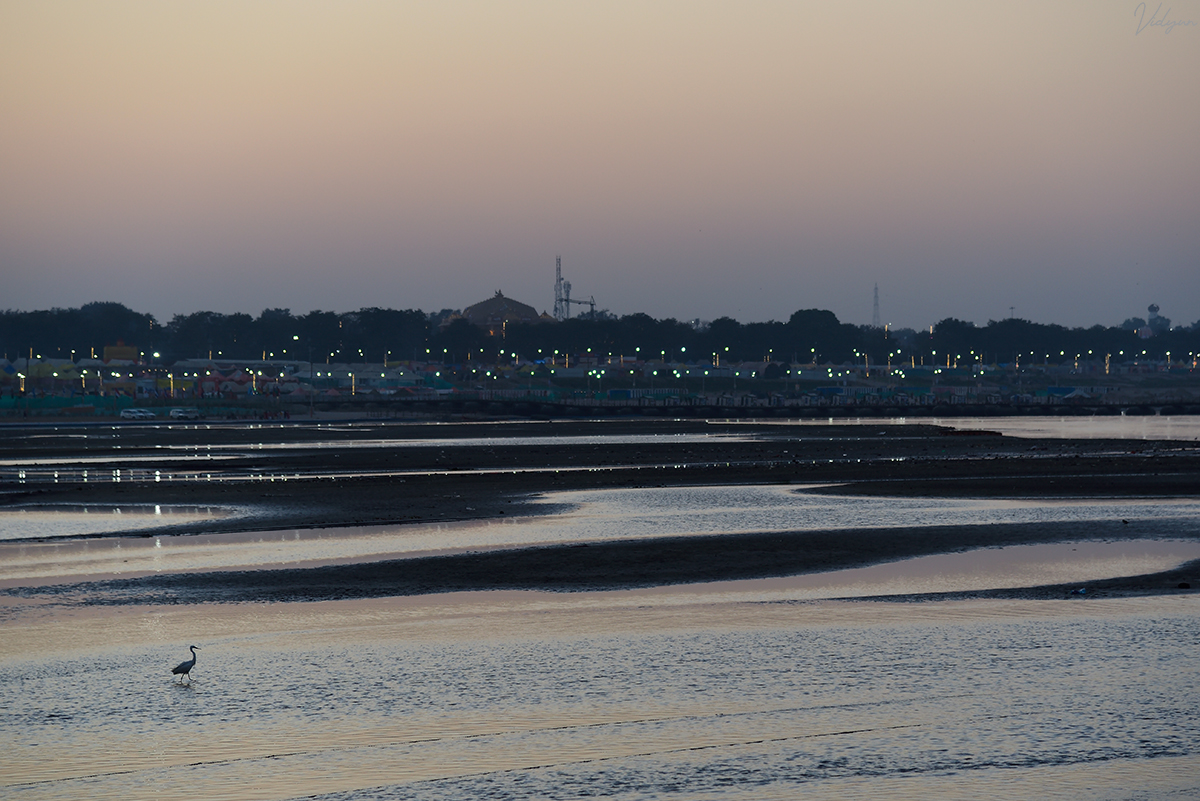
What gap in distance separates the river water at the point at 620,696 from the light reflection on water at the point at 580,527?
19.5 ft

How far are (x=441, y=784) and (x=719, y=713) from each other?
3.76 metres

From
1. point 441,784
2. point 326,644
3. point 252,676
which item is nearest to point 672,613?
point 326,644

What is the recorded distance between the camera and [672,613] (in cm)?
2100

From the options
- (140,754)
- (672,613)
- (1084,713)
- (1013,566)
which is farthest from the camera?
(1013,566)

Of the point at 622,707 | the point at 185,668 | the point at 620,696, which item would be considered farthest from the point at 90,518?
the point at 622,707

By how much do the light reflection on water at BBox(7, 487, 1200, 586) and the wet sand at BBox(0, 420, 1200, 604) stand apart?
60.0 inches

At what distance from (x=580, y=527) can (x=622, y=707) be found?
18.8m

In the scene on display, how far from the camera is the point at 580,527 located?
33.5m

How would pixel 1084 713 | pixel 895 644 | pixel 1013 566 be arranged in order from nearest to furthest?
1. pixel 1084 713
2. pixel 895 644
3. pixel 1013 566

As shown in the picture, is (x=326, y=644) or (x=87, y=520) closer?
(x=326, y=644)

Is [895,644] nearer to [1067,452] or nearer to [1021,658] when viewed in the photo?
[1021,658]

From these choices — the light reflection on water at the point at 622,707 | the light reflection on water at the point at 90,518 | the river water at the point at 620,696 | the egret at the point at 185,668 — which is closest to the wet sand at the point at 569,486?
the light reflection on water at the point at 90,518

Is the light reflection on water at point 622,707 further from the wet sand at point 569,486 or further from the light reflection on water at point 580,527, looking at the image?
the light reflection on water at point 580,527

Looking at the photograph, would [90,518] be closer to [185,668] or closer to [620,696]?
[185,668]
